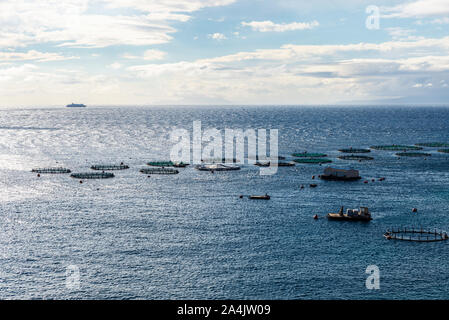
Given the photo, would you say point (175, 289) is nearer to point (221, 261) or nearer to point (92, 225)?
point (221, 261)

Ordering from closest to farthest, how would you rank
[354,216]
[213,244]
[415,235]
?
[213,244] → [415,235] → [354,216]

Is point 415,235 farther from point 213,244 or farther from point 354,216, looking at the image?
point 213,244

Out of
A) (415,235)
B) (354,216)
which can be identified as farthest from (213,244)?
(415,235)

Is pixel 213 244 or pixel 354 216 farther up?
pixel 354 216

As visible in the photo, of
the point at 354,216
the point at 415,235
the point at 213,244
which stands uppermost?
the point at 354,216

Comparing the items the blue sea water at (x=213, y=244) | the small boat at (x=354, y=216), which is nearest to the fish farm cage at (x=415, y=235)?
the blue sea water at (x=213, y=244)

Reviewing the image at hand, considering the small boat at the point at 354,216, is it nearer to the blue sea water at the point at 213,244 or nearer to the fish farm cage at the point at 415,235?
the blue sea water at the point at 213,244

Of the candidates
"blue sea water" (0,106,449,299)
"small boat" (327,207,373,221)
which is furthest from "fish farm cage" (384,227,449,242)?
"small boat" (327,207,373,221)
